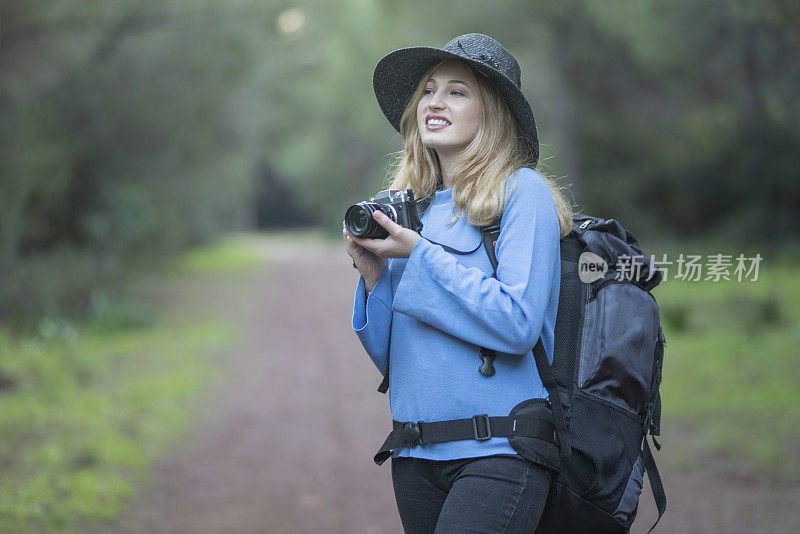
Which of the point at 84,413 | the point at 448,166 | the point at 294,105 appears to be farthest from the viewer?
the point at 294,105

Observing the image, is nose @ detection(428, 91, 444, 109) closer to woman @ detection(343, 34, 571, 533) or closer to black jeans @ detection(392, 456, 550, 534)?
woman @ detection(343, 34, 571, 533)

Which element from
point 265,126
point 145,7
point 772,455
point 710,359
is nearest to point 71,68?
point 145,7

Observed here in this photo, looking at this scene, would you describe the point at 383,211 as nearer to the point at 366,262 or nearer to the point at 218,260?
the point at 366,262

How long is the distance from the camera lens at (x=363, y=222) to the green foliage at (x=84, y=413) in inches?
148

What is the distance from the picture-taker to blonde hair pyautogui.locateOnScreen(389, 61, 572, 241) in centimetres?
217

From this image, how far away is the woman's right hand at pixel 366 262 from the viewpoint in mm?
2248

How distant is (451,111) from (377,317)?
60 centimetres

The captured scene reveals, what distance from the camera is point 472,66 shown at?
228cm

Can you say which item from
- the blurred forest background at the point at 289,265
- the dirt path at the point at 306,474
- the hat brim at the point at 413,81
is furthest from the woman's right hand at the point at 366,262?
the dirt path at the point at 306,474

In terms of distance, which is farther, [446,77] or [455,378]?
[446,77]

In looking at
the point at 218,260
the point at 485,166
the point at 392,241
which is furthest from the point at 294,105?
the point at 392,241

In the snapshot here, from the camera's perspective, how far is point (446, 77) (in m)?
2.34

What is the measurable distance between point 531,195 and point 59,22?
9.90 m

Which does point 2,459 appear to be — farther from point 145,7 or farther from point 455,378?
point 145,7
